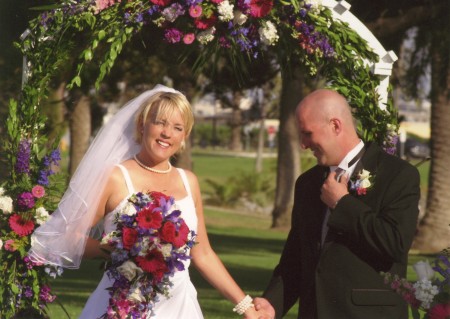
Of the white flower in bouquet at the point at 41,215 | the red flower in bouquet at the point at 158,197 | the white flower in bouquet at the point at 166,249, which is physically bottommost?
the white flower in bouquet at the point at 41,215

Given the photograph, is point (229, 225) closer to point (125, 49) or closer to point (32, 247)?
point (125, 49)

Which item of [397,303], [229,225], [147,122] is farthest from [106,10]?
[229,225]

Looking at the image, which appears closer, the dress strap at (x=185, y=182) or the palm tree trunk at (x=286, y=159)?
the dress strap at (x=185, y=182)

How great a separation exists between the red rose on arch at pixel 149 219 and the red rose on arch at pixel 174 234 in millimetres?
52

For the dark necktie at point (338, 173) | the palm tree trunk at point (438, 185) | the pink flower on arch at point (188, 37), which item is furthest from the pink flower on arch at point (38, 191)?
the palm tree trunk at point (438, 185)

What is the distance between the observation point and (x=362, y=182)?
584 centimetres

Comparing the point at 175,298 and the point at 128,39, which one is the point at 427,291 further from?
the point at 128,39

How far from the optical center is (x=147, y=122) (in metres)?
6.72

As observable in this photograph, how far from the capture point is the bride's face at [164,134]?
21.6 ft

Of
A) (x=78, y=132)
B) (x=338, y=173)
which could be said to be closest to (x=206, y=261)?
(x=338, y=173)

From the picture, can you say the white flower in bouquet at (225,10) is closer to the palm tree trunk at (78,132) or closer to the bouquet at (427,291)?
the bouquet at (427,291)

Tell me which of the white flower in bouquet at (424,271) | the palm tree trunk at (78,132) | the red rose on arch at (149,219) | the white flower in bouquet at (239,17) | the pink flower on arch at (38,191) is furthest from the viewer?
the palm tree trunk at (78,132)

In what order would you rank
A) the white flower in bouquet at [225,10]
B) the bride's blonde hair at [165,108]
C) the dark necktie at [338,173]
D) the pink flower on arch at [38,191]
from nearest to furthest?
the dark necktie at [338,173]
the bride's blonde hair at [165,108]
the white flower in bouquet at [225,10]
the pink flower on arch at [38,191]

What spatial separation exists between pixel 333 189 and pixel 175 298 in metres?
1.51
